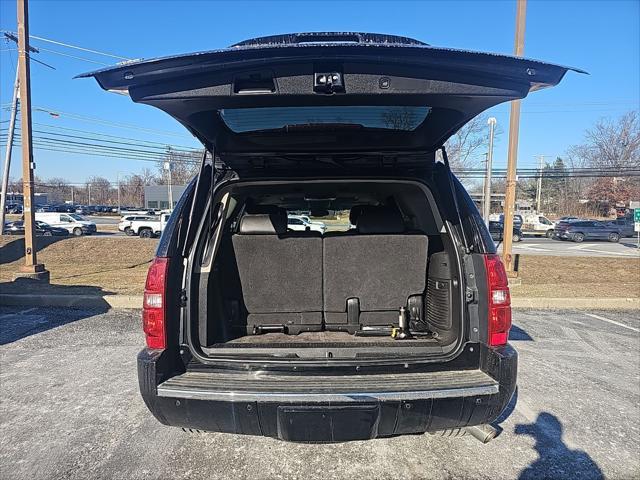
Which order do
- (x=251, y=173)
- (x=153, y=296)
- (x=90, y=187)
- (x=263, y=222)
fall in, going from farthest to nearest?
1. (x=90, y=187)
2. (x=263, y=222)
3. (x=251, y=173)
4. (x=153, y=296)

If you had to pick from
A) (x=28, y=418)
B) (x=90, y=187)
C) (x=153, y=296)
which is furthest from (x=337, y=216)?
(x=90, y=187)

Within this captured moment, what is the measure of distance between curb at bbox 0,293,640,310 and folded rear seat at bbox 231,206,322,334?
169 inches

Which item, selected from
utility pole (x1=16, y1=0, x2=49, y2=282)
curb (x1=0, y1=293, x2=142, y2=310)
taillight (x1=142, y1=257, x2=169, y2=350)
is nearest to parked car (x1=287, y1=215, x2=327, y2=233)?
taillight (x1=142, y1=257, x2=169, y2=350)

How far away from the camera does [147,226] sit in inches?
1092

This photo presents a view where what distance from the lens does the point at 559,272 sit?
11070 millimetres

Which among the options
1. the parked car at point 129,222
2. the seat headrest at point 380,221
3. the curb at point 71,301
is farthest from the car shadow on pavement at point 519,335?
the parked car at point 129,222

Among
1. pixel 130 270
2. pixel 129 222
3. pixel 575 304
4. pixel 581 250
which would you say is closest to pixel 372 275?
pixel 575 304

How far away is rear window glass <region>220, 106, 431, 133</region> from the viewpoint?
2117 mm

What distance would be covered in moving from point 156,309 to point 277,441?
50.8 inches

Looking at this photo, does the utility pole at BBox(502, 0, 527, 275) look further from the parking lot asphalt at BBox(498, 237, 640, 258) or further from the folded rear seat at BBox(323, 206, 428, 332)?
the parking lot asphalt at BBox(498, 237, 640, 258)

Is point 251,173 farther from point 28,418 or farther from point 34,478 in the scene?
point 28,418

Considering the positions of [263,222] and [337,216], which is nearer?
[263,222]

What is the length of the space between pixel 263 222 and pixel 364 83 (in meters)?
1.51

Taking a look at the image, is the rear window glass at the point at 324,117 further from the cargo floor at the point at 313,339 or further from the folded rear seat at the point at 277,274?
the cargo floor at the point at 313,339
